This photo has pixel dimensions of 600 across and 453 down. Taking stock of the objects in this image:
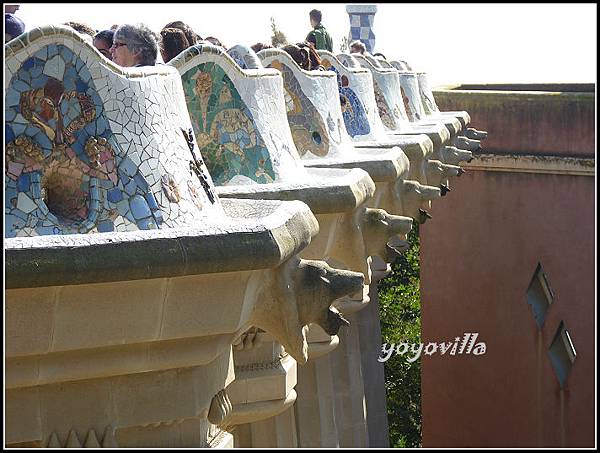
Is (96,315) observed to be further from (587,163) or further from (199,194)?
(587,163)

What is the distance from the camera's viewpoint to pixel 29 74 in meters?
4.62

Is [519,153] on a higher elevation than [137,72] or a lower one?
lower

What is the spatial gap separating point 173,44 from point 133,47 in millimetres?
1323

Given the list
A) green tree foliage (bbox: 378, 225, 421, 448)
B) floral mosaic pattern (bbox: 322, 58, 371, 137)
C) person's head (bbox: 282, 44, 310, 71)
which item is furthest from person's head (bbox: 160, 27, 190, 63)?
green tree foliage (bbox: 378, 225, 421, 448)

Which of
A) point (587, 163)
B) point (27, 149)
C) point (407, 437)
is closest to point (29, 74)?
point (27, 149)

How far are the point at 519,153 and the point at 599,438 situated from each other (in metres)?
12.0

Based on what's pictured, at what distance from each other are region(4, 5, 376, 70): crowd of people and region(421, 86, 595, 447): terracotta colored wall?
278 inches

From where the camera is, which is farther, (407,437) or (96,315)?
(407,437)

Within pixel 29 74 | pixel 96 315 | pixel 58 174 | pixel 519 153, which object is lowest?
pixel 519 153

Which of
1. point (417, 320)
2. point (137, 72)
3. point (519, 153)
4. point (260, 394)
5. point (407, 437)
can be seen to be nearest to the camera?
point (137, 72)

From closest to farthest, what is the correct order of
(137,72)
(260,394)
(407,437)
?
(137,72)
(260,394)
(407,437)

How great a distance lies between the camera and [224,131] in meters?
6.38

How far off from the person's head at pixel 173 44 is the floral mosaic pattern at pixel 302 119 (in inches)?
62.5

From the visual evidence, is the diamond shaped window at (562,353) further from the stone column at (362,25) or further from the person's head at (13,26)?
the person's head at (13,26)
